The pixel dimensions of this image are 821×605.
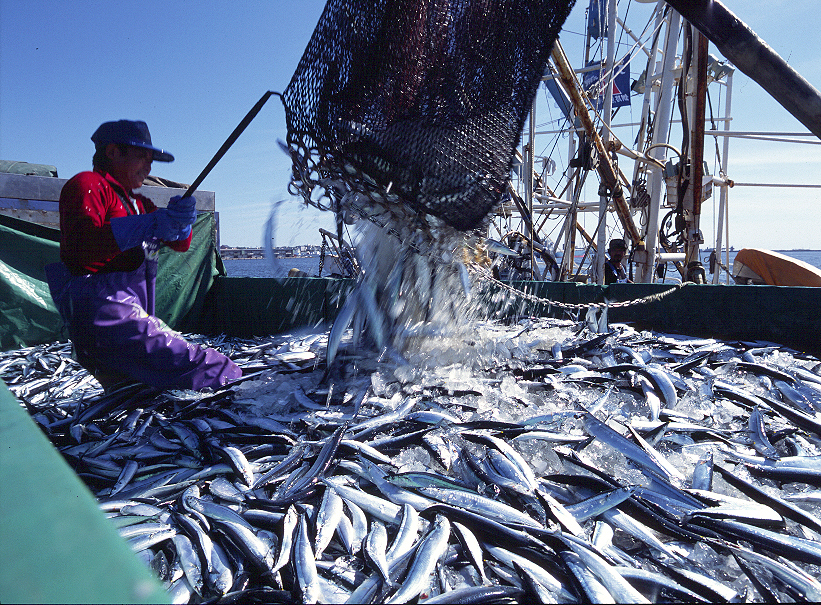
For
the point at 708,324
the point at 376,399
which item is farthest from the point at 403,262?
the point at 708,324

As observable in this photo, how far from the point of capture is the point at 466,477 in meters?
2.02

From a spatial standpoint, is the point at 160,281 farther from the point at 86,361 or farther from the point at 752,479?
the point at 752,479

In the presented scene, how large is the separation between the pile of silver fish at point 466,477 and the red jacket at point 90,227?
2.85ft

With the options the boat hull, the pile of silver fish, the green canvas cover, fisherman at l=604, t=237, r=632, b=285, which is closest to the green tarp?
the green canvas cover

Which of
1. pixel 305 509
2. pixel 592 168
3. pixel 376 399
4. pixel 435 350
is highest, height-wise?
pixel 592 168

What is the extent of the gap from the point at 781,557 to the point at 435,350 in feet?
7.10

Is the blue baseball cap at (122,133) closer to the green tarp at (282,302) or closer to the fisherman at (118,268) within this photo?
the fisherman at (118,268)

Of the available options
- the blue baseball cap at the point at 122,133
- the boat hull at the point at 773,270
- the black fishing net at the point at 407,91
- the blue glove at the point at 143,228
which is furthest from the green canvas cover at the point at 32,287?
the boat hull at the point at 773,270

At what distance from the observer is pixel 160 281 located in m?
5.66

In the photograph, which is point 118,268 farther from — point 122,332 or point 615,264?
point 615,264

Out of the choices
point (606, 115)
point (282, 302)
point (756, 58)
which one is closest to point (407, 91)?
point (756, 58)

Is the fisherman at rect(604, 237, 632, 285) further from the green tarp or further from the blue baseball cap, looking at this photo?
the blue baseball cap

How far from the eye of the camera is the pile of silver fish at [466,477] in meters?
1.47

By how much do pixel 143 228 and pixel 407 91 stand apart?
1.82 m
